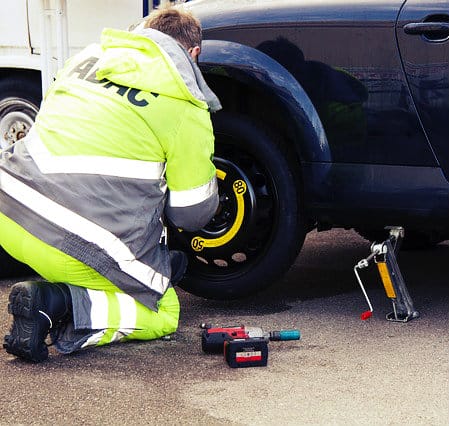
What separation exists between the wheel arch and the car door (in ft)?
1.38

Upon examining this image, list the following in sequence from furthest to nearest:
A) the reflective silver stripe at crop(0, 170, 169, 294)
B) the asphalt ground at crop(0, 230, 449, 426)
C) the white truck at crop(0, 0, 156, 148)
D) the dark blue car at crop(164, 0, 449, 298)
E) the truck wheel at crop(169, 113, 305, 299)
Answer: the white truck at crop(0, 0, 156, 148), the truck wheel at crop(169, 113, 305, 299), the dark blue car at crop(164, 0, 449, 298), the reflective silver stripe at crop(0, 170, 169, 294), the asphalt ground at crop(0, 230, 449, 426)

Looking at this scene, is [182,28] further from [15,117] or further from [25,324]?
[15,117]

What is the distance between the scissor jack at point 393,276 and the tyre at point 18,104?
295 cm

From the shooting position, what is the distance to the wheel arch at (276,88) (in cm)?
435

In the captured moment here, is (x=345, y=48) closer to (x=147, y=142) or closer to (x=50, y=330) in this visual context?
(x=147, y=142)

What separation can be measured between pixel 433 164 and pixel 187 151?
38.2 inches

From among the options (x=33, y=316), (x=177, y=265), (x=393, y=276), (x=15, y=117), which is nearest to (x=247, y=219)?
(x=177, y=265)

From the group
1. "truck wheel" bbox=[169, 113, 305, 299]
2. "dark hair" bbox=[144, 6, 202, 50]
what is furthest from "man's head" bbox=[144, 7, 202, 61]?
"truck wheel" bbox=[169, 113, 305, 299]

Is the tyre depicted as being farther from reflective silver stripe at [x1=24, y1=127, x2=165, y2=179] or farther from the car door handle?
the car door handle

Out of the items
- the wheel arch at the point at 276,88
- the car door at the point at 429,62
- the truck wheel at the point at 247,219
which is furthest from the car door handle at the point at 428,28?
the truck wheel at the point at 247,219

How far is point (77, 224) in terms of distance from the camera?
395 cm

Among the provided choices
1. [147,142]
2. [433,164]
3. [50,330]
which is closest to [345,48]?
[433,164]

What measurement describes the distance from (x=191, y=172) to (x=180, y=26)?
1.93 ft

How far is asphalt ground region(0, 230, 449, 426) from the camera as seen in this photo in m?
3.43
